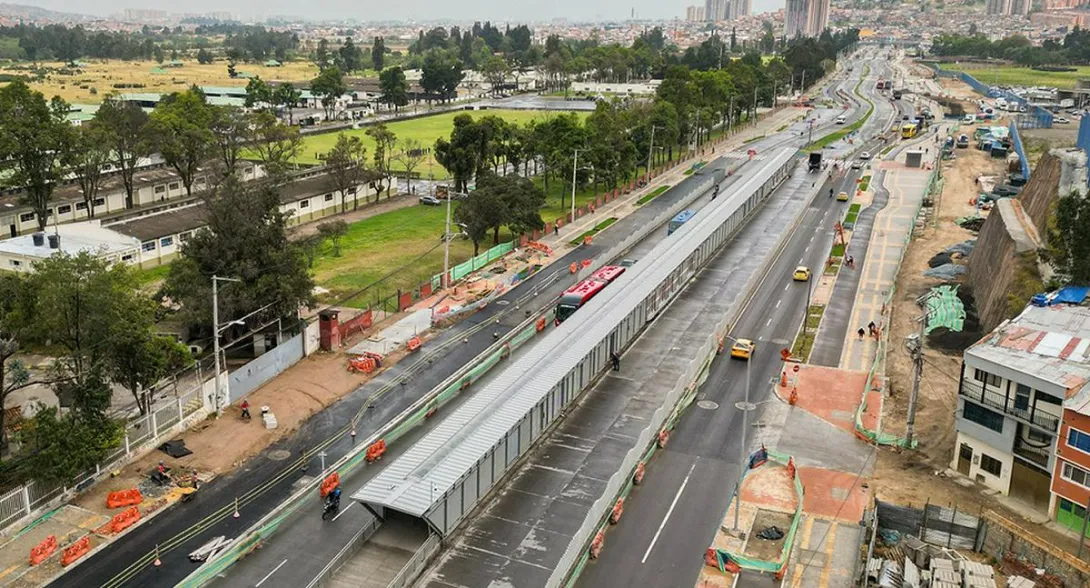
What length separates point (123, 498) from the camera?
43.5 metres

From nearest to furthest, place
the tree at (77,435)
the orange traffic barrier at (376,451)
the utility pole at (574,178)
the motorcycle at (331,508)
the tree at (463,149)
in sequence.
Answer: the tree at (77,435)
the motorcycle at (331,508)
the orange traffic barrier at (376,451)
the utility pole at (574,178)
the tree at (463,149)

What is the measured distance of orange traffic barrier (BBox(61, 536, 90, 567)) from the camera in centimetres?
3894

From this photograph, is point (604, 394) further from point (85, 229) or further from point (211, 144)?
point (211, 144)

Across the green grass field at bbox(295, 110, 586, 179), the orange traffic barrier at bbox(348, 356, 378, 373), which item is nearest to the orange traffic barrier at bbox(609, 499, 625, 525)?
the orange traffic barrier at bbox(348, 356, 378, 373)

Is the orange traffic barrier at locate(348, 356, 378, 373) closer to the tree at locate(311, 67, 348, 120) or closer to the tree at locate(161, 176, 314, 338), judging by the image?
the tree at locate(161, 176, 314, 338)

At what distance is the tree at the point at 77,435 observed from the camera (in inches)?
1654

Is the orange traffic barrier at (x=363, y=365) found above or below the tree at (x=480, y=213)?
below

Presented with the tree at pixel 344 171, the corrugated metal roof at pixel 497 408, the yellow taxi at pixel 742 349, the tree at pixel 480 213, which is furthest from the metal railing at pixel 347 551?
the tree at pixel 344 171

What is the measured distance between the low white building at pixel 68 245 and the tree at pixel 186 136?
2359 centimetres

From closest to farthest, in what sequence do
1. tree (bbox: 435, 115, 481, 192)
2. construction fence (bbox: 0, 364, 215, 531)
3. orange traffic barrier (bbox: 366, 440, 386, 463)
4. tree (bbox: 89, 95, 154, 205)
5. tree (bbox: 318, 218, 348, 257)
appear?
construction fence (bbox: 0, 364, 215, 531)
orange traffic barrier (bbox: 366, 440, 386, 463)
tree (bbox: 318, 218, 348, 257)
tree (bbox: 89, 95, 154, 205)
tree (bbox: 435, 115, 481, 192)

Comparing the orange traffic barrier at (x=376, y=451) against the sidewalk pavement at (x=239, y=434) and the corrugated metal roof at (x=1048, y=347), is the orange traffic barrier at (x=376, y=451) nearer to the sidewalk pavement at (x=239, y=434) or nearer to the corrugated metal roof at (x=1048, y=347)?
the sidewalk pavement at (x=239, y=434)

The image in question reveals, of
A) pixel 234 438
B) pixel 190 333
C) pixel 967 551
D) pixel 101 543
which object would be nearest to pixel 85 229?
pixel 190 333

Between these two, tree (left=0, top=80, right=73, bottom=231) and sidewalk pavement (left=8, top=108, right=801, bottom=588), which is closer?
sidewalk pavement (left=8, top=108, right=801, bottom=588)

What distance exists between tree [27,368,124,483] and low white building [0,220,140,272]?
3147 centimetres
